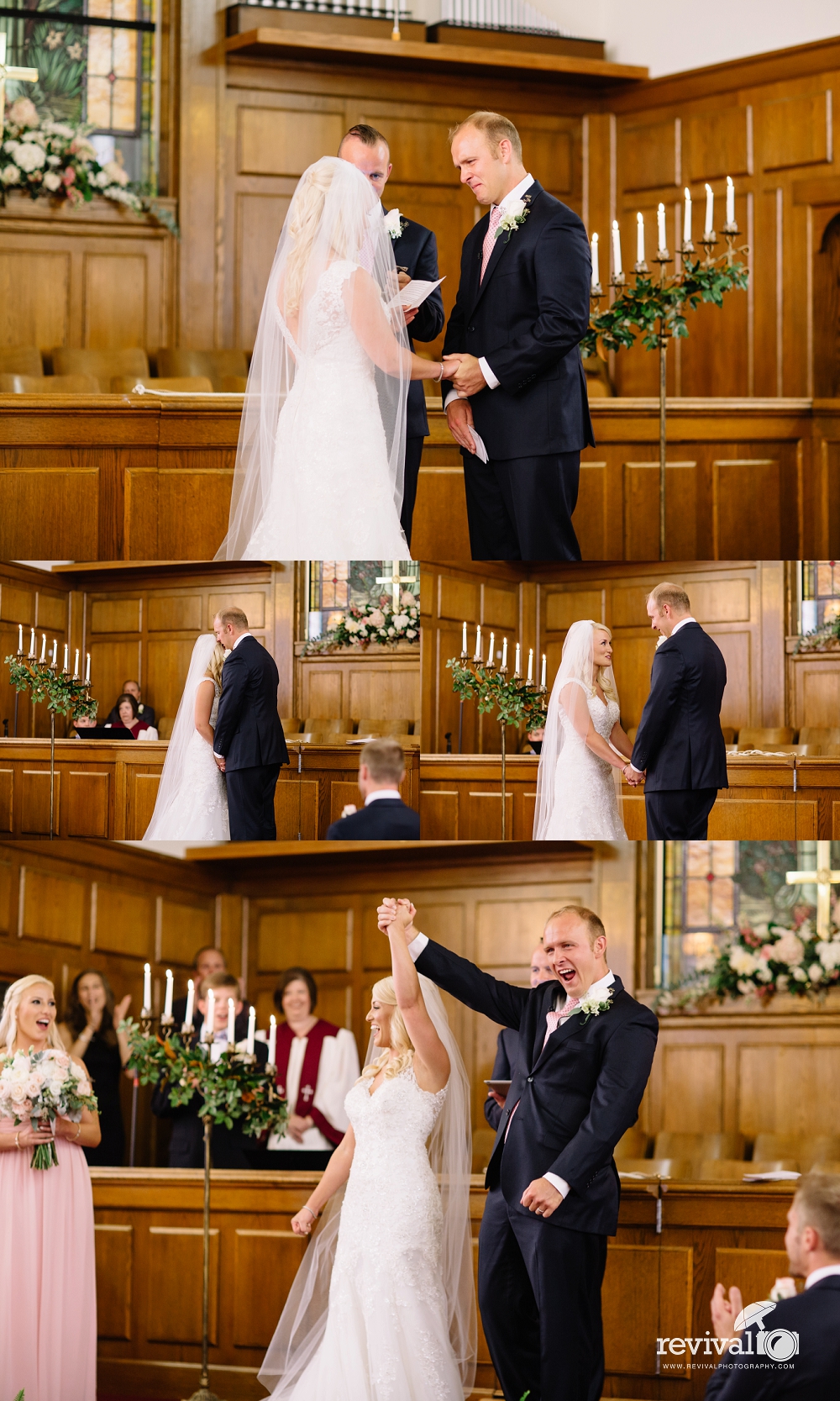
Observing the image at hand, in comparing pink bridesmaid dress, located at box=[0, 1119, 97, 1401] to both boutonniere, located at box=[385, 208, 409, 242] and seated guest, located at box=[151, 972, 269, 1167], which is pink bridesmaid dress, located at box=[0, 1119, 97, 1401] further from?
boutonniere, located at box=[385, 208, 409, 242]

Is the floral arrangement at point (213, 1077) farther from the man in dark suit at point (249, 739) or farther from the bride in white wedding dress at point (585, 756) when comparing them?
the bride in white wedding dress at point (585, 756)

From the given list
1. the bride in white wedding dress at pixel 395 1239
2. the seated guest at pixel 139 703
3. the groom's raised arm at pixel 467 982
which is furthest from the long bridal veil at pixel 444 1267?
the seated guest at pixel 139 703

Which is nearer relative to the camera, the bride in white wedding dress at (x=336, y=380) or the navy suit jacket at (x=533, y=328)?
the bride in white wedding dress at (x=336, y=380)

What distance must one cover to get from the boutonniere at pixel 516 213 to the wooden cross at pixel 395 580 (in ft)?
A: 4.18

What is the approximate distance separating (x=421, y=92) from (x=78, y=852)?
5924 millimetres

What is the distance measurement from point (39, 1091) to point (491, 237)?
131 inches

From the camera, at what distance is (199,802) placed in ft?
17.7

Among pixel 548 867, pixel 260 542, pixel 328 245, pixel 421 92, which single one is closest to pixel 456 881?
pixel 548 867

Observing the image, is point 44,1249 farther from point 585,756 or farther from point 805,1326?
point 805,1326

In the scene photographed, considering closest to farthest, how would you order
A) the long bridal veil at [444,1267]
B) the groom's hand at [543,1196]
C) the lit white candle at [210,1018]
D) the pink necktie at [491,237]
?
the groom's hand at [543,1196] → the long bridal veil at [444,1267] → the pink necktie at [491,237] → the lit white candle at [210,1018]

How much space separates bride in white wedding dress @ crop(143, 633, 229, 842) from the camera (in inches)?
213

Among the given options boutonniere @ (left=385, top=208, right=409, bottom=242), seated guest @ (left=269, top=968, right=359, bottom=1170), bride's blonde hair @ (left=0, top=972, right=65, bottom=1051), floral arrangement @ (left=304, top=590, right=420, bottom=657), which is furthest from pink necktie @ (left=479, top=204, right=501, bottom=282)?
seated guest @ (left=269, top=968, right=359, bottom=1170)

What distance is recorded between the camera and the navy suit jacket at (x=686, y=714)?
212 inches

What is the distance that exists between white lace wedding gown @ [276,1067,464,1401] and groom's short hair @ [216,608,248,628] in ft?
5.15
